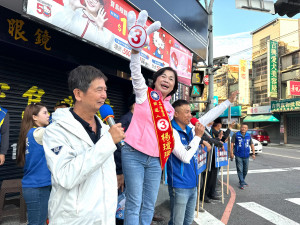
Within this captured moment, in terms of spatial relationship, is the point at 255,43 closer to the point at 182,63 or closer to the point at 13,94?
the point at 182,63

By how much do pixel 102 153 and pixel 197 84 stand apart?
822cm

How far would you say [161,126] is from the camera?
234cm

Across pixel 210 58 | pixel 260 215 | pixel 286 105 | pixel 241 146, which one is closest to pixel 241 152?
pixel 241 146

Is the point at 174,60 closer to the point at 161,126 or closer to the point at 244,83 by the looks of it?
the point at 161,126

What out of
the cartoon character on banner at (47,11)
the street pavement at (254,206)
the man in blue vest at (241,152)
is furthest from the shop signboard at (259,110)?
the cartoon character on banner at (47,11)

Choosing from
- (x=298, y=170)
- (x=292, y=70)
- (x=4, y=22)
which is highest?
(x=292, y=70)

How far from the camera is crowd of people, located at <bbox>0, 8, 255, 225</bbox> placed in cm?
132

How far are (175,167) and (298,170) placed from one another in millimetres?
8738

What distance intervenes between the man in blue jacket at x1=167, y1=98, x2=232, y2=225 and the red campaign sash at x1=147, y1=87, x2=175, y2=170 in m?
0.26

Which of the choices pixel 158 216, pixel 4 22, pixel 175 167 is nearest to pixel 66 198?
pixel 175 167

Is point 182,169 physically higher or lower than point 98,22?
lower

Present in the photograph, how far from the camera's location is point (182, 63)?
7.91 m

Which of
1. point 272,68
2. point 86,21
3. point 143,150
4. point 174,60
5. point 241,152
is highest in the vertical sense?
point 272,68

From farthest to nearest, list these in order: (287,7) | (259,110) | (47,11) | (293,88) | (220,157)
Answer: (259,110) → (293,88) → (287,7) → (220,157) → (47,11)
